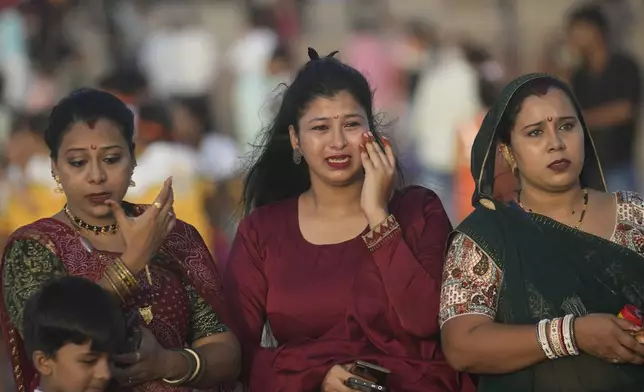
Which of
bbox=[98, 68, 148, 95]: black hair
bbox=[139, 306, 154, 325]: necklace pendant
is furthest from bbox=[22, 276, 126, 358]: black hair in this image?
bbox=[98, 68, 148, 95]: black hair

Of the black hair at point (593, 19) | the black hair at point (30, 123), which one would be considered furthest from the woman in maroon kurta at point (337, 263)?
the black hair at point (30, 123)

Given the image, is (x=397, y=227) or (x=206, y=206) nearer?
(x=397, y=227)

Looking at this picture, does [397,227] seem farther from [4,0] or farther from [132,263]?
[4,0]

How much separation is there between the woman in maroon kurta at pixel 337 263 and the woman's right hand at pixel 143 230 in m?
0.70

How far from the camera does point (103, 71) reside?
16.0m

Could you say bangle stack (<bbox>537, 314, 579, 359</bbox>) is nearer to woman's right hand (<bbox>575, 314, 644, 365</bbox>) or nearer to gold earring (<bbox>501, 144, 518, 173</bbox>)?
woman's right hand (<bbox>575, 314, 644, 365</bbox>)

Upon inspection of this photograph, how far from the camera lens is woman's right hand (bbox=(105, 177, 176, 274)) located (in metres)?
5.61

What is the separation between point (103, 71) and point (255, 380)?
33.5ft

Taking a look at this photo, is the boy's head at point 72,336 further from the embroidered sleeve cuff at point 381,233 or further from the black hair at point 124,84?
the black hair at point 124,84

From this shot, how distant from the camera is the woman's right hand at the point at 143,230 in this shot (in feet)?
18.4

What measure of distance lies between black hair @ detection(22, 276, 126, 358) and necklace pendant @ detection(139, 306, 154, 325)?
361 mm

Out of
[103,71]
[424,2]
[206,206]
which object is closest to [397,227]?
[206,206]

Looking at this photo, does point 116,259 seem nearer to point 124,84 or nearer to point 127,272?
point 127,272

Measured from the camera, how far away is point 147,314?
18.9 ft
